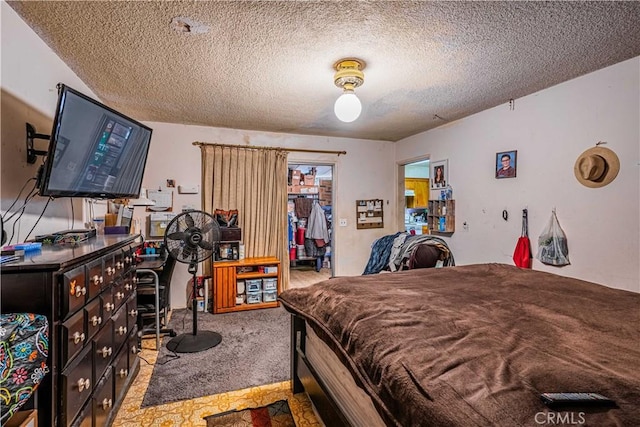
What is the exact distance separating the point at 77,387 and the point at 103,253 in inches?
23.4

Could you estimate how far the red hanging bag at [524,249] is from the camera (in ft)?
9.41

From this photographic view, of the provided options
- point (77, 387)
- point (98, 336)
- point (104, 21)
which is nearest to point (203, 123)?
point (104, 21)

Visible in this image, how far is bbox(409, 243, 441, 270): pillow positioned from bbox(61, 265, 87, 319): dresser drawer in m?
2.99

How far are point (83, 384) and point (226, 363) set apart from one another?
1.32 meters

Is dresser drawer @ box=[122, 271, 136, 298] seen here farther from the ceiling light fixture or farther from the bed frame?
the ceiling light fixture

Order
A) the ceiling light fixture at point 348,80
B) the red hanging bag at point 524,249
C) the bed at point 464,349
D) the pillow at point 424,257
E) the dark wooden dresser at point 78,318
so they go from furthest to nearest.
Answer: the pillow at point 424,257 < the red hanging bag at point 524,249 < the ceiling light fixture at point 348,80 < the dark wooden dresser at point 78,318 < the bed at point 464,349

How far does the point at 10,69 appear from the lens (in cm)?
163

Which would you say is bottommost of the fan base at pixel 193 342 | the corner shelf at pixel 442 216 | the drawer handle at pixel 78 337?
the fan base at pixel 193 342

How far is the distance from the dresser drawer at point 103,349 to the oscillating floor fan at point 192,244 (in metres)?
1.04

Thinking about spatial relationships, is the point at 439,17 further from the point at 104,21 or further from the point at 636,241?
the point at 636,241

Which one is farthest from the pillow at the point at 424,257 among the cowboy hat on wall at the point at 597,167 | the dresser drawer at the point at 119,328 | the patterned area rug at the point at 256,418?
the dresser drawer at the point at 119,328

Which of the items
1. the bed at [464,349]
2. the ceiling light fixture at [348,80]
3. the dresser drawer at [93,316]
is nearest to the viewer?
the bed at [464,349]

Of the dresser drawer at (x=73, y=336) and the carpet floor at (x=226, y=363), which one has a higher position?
the dresser drawer at (x=73, y=336)

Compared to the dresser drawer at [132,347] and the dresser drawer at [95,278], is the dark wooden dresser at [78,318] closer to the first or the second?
the dresser drawer at [95,278]
